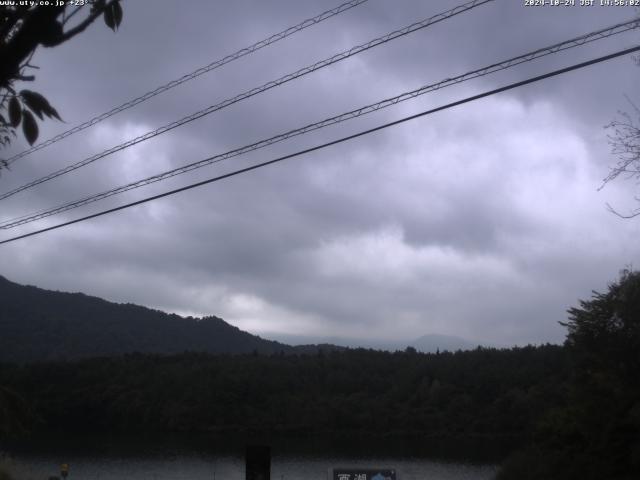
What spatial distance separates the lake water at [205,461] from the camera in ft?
104

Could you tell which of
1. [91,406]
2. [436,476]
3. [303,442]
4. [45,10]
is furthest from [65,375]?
[45,10]

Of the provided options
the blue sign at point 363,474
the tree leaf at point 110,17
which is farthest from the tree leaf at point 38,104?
the blue sign at point 363,474

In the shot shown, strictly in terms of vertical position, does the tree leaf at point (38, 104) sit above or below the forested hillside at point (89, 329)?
below

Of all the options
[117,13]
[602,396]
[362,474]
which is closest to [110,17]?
[117,13]

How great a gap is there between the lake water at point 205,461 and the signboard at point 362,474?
793 inches

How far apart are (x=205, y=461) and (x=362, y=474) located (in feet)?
107

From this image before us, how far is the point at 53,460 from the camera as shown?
118ft

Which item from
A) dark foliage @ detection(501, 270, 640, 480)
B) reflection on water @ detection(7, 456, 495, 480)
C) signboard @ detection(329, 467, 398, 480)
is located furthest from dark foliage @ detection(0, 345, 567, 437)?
signboard @ detection(329, 467, 398, 480)

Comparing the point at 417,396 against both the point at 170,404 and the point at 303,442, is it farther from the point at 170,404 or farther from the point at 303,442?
the point at 170,404

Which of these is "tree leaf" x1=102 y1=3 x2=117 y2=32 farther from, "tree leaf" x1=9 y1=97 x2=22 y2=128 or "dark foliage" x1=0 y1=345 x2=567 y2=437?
"dark foliage" x1=0 y1=345 x2=567 y2=437

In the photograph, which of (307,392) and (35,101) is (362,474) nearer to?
(35,101)

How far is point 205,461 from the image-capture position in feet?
126

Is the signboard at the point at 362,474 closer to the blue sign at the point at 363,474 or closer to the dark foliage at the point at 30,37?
the blue sign at the point at 363,474

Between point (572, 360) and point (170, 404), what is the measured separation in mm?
49530
